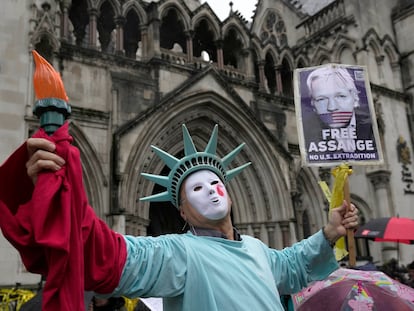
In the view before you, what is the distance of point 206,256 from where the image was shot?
2.25m

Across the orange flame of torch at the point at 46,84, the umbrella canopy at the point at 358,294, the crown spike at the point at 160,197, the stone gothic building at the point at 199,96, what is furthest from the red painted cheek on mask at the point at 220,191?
the stone gothic building at the point at 199,96

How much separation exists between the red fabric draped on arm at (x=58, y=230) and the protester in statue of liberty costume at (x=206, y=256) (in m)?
0.03

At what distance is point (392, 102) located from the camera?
17906 mm

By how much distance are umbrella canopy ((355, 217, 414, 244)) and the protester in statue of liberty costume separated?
18.2 feet

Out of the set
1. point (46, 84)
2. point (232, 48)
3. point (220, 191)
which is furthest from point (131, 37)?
point (46, 84)

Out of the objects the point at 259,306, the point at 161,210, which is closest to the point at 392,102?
the point at 161,210

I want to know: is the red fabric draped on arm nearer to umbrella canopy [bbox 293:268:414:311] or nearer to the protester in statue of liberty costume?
the protester in statue of liberty costume

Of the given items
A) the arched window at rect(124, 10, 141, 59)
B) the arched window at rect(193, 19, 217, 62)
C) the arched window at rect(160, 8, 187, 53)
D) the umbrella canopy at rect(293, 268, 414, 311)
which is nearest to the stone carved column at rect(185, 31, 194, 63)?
the arched window at rect(160, 8, 187, 53)

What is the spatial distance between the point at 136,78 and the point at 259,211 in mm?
5746

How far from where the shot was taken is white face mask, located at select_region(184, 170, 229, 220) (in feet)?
7.95

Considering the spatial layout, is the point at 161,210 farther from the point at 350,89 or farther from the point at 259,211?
the point at 350,89

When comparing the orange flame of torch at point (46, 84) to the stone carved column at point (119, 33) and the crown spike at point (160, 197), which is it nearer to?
the crown spike at point (160, 197)

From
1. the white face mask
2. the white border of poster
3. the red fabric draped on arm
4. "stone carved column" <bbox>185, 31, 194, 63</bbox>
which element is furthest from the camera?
"stone carved column" <bbox>185, 31, 194, 63</bbox>

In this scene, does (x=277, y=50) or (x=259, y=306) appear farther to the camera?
(x=277, y=50)
